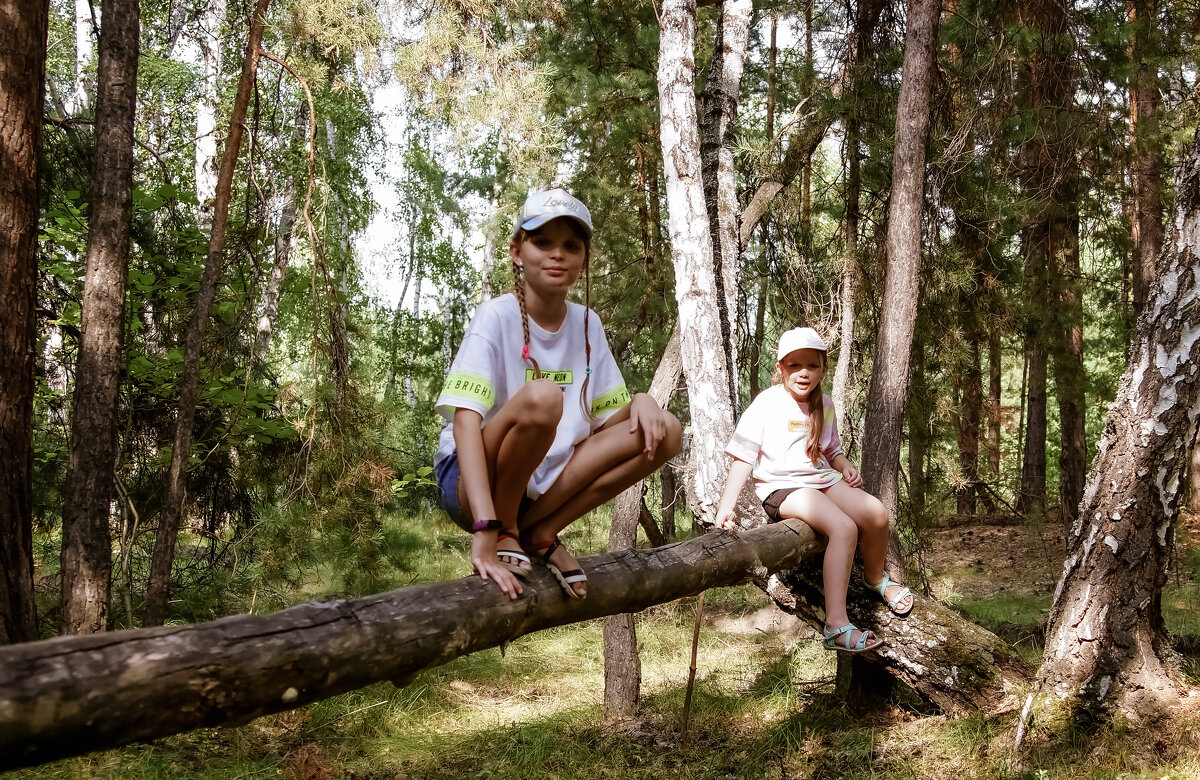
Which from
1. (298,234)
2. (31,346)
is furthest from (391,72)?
Result: (31,346)

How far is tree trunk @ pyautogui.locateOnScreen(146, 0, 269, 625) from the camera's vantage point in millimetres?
5375

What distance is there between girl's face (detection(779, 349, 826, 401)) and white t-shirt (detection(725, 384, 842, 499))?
7 cm

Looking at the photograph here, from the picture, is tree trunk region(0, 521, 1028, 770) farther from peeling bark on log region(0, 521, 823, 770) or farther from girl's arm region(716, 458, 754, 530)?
girl's arm region(716, 458, 754, 530)

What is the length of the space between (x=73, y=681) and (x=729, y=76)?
19.0 ft

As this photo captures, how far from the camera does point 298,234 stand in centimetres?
632

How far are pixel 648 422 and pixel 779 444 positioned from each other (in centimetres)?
206

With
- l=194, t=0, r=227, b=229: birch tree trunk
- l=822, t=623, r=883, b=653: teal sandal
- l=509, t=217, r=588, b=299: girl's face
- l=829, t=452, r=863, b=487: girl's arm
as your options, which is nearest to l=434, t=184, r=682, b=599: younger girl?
l=509, t=217, r=588, b=299: girl's face

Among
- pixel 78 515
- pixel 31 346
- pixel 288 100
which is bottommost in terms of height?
pixel 78 515

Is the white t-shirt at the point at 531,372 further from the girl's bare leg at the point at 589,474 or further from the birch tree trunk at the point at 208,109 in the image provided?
the birch tree trunk at the point at 208,109

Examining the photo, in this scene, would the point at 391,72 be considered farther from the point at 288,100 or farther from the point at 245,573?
the point at 288,100

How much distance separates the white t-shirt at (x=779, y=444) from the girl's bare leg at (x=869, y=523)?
0.12 metres

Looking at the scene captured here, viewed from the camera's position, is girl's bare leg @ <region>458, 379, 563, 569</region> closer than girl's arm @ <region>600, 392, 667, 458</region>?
Yes

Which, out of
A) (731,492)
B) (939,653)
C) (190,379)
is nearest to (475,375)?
(731,492)

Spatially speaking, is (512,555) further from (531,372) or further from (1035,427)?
(1035,427)
